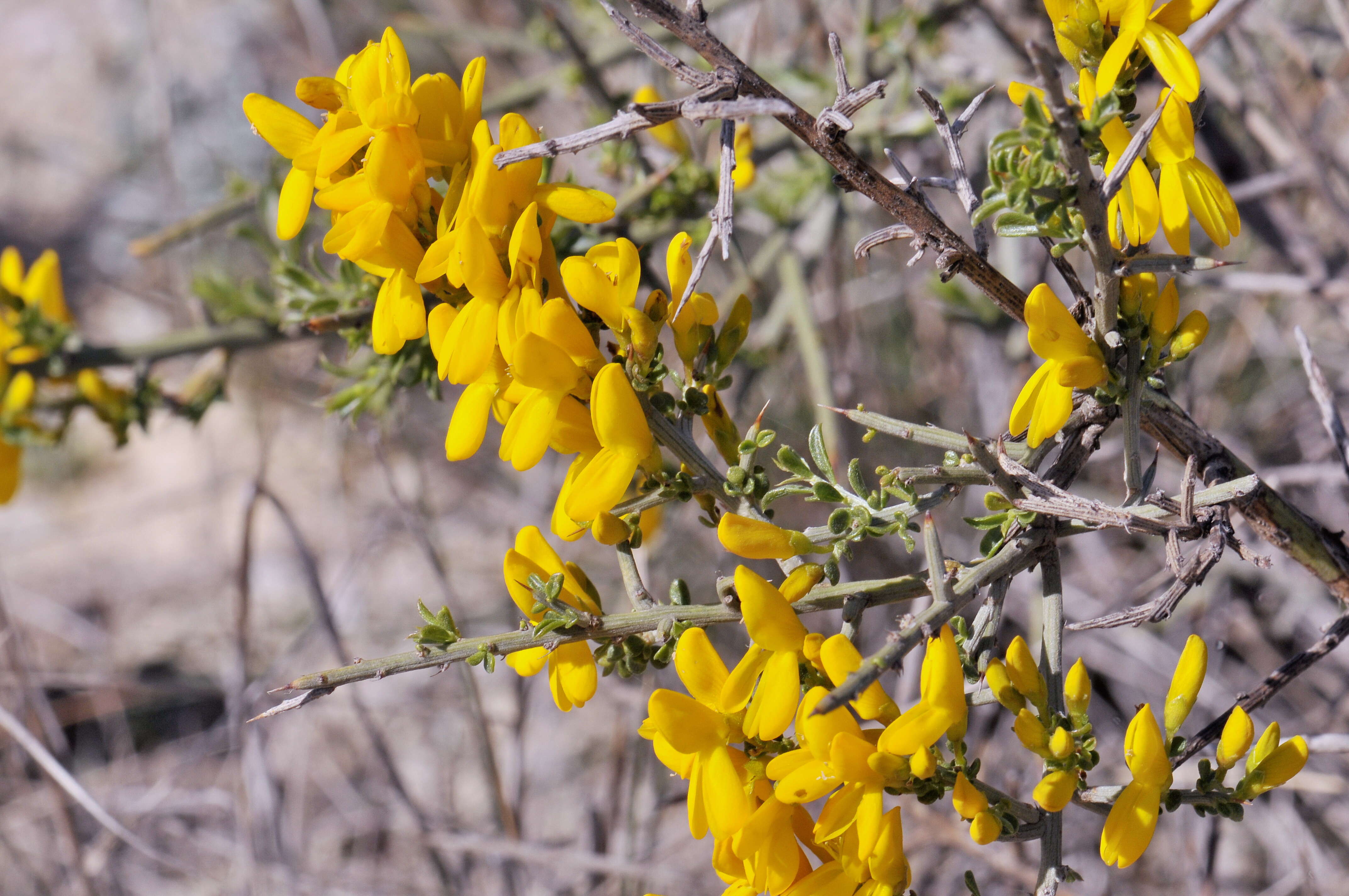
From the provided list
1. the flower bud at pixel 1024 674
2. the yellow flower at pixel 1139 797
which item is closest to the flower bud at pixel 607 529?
the flower bud at pixel 1024 674

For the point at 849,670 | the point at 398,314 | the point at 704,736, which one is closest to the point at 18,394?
the point at 398,314

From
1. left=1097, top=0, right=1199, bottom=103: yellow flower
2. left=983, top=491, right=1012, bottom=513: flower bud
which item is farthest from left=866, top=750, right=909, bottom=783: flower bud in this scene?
left=1097, top=0, right=1199, bottom=103: yellow flower

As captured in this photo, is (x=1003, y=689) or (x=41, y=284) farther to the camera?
(x=41, y=284)

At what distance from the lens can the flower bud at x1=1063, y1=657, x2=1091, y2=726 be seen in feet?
2.51

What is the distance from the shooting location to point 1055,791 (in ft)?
2.38

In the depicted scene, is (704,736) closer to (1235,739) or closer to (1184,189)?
(1235,739)

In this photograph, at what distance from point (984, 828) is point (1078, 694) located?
0.14 meters

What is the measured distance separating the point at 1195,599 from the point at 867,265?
149 centimetres

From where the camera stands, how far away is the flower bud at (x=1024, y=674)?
2.50ft

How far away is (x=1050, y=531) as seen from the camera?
2.71 ft

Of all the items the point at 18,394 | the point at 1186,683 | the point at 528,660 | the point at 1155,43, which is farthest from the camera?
the point at 18,394

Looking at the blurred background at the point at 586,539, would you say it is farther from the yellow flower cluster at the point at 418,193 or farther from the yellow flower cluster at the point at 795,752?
the yellow flower cluster at the point at 418,193

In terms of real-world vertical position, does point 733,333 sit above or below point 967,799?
above

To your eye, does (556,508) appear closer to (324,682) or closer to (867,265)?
(324,682)
